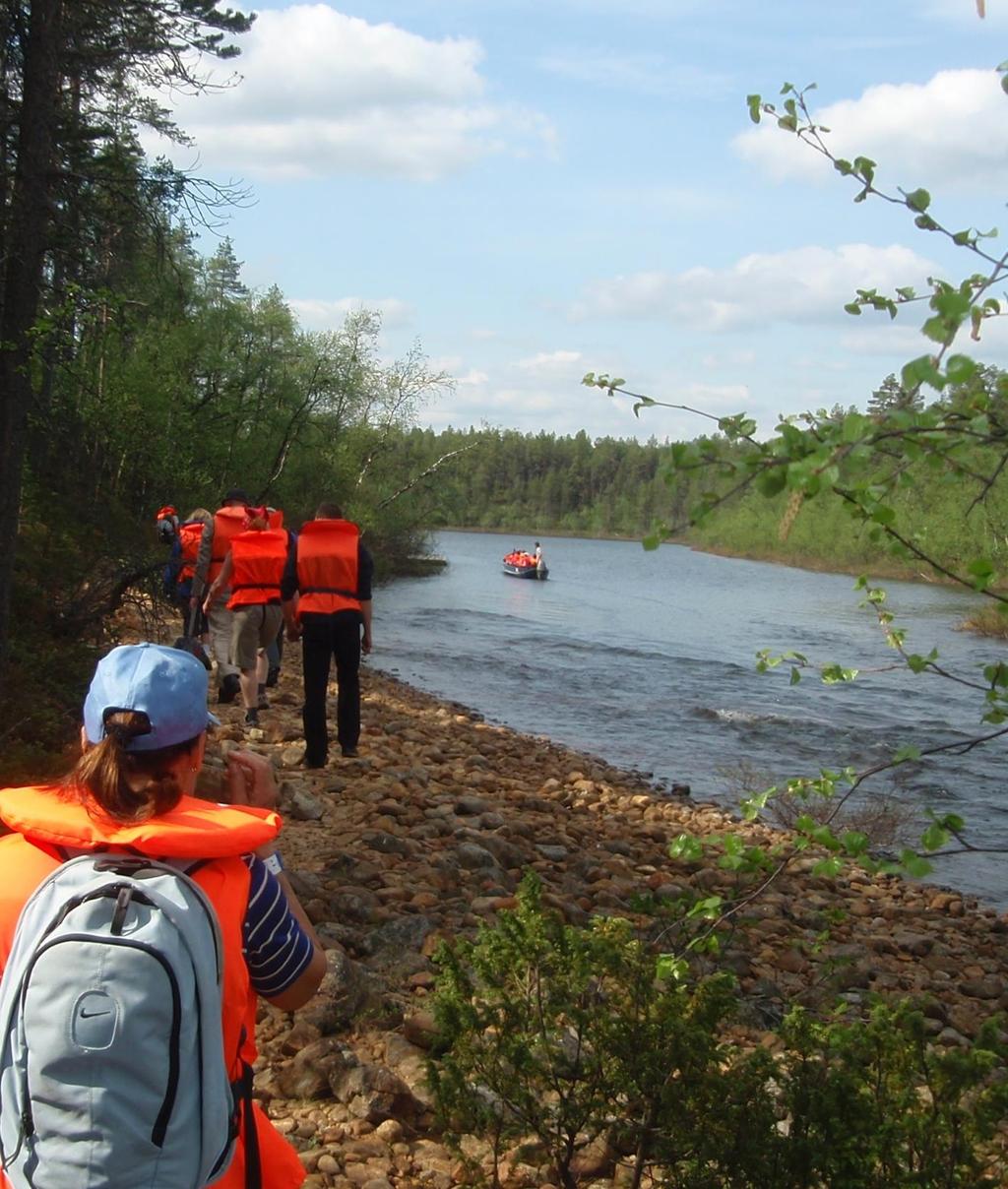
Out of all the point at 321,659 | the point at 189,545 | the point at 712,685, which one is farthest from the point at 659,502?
the point at 321,659

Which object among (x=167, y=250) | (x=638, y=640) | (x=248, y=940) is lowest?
(x=638, y=640)

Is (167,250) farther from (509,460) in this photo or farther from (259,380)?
(509,460)

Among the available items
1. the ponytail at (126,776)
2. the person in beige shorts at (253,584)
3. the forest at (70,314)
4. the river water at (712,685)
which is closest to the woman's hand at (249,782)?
the ponytail at (126,776)

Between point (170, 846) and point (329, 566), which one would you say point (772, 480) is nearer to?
point (170, 846)

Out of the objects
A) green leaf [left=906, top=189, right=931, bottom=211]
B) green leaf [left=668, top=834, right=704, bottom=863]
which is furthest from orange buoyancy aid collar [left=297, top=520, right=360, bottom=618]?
green leaf [left=906, top=189, right=931, bottom=211]

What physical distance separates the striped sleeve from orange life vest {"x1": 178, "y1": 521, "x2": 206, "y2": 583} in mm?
10323

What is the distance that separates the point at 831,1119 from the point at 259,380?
99.7 ft

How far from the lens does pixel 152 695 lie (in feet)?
7.00

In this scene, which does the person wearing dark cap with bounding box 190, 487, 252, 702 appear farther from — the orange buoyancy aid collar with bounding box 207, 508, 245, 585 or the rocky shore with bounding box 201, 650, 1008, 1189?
the rocky shore with bounding box 201, 650, 1008, 1189

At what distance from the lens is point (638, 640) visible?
32.9 meters

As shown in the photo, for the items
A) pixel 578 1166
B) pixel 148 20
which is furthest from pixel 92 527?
pixel 578 1166

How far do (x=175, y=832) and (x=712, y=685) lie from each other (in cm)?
2289

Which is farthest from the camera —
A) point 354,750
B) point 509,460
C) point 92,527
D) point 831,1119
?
point 509,460

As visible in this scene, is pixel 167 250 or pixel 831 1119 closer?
pixel 831 1119
